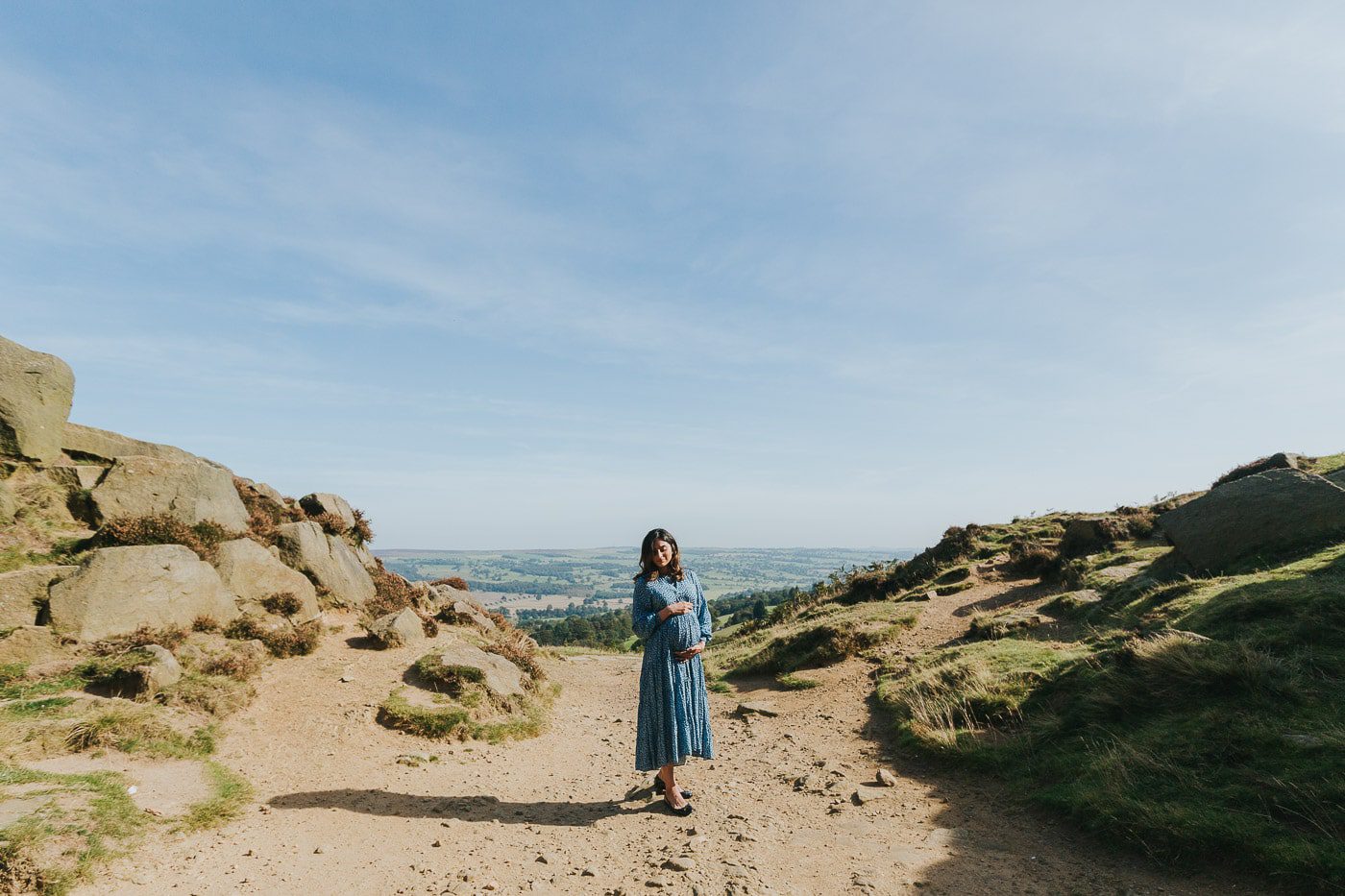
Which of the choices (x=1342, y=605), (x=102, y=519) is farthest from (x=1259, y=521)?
(x=102, y=519)

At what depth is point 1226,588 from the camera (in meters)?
12.0

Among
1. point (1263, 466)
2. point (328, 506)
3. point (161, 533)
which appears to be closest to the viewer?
point (161, 533)

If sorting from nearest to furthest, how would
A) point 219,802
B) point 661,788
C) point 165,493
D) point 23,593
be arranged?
point 219,802
point 661,788
point 23,593
point 165,493

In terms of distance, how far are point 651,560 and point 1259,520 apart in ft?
54.5

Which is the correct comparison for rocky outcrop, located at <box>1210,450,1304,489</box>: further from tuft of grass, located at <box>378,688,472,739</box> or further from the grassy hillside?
tuft of grass, located at <box>378,688,472,739</box>

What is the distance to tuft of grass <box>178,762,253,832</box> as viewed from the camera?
Answer: 6.95m

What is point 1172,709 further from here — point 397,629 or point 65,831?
point 397,629

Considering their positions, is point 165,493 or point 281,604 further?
point 165,493

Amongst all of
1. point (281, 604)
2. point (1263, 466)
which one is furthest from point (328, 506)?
point (1263, 466)

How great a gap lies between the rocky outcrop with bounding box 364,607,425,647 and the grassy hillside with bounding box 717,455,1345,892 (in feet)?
35.6

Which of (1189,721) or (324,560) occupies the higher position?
(324,560)

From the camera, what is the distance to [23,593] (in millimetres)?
10680

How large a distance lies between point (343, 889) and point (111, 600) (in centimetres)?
891

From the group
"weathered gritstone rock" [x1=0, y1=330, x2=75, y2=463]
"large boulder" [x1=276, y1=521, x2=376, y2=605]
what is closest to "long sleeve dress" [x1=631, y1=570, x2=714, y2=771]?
"large boulder" [x1=276, y1=521, x2=376, y2=605]
